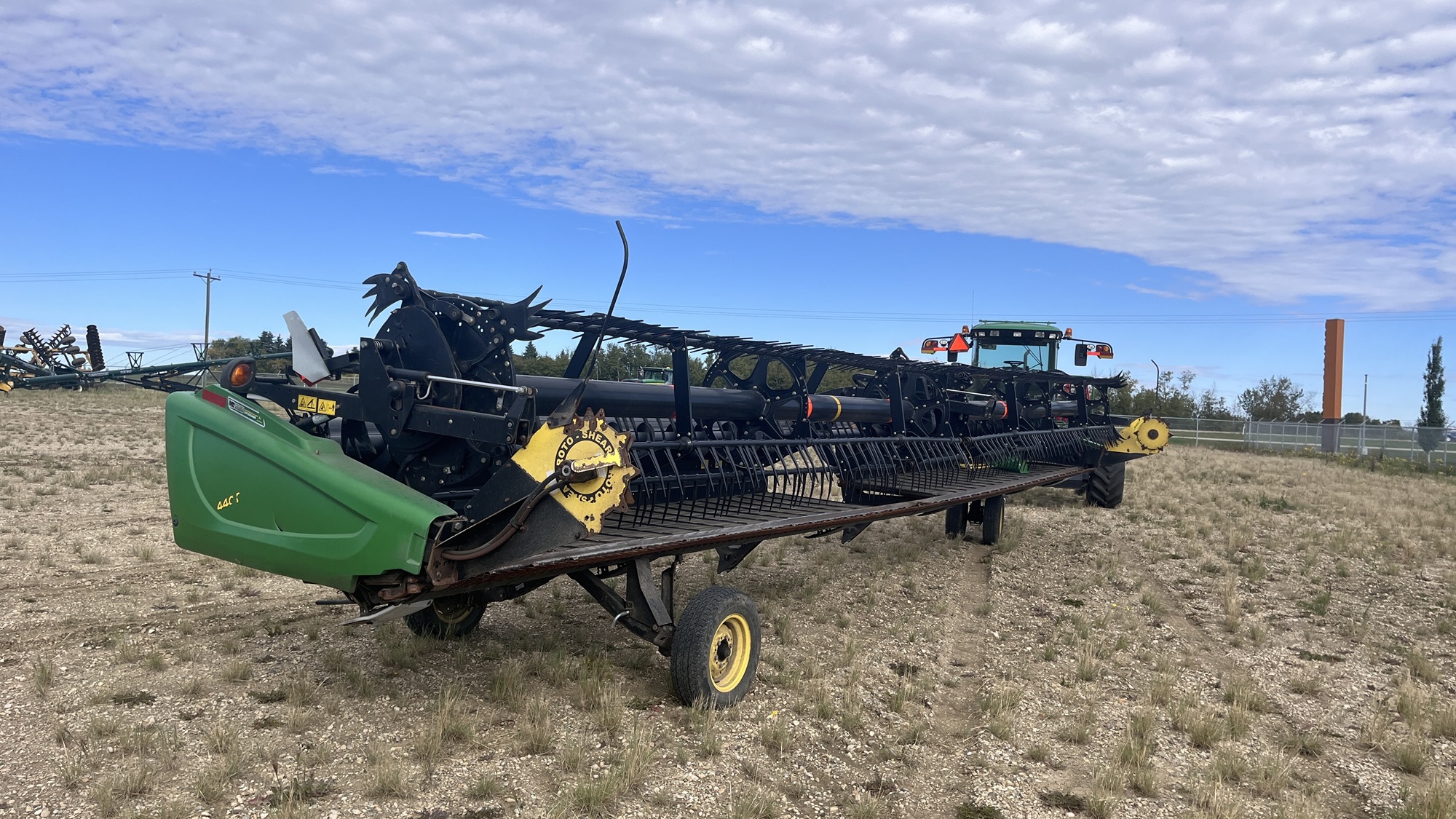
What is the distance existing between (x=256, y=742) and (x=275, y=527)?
1101 millimetres

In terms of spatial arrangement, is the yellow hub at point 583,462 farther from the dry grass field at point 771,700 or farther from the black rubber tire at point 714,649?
the dry grass field at point 771,700

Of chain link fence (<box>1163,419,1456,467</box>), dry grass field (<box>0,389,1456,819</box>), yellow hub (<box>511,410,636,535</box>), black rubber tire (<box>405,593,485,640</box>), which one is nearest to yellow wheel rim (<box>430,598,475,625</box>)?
black rubber tire (<box>405,593,485,640</box>)

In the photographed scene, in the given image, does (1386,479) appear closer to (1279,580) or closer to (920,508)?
(1279,580)

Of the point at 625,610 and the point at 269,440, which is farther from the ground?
the point at 269,440

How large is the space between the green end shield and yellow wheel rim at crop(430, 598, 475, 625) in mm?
1284

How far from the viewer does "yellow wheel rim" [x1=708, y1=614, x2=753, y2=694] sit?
5.27m

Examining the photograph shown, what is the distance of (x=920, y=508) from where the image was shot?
7484 mm

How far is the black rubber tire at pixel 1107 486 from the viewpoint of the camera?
1425 cm

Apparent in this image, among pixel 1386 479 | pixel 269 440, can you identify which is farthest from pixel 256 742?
pixel 1386 479

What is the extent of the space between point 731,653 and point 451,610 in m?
1.80

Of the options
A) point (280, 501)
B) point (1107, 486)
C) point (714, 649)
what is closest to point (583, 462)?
point (280, 501)

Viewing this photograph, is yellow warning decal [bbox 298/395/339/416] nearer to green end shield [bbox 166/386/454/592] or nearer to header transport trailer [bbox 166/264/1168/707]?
header transport trailer [bbox 166/264/1168/707]

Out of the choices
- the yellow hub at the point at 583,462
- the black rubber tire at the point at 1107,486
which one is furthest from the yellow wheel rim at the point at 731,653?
the black rubber tire at the point at 1107,486

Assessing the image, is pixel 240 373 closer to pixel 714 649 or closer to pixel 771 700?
pixel 714 649
